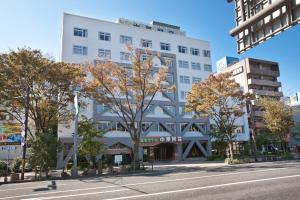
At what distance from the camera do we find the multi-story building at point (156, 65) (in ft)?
139

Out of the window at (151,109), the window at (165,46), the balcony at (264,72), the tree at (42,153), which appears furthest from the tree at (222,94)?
the balcony at (264,72)

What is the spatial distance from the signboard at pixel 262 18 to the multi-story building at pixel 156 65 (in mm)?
33929

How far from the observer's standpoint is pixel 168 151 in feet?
162

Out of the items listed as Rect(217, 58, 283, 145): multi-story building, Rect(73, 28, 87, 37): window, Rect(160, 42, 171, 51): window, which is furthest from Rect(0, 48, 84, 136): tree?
Rect(217, 58, 283, 145): multi-story building

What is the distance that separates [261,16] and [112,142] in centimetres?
3727

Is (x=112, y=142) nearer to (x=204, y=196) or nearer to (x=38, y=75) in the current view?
(x=38, y=75)

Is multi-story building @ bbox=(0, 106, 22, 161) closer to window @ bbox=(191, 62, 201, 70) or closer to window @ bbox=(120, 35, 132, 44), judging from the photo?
window @ bbox=(120, 35, 132, 44)

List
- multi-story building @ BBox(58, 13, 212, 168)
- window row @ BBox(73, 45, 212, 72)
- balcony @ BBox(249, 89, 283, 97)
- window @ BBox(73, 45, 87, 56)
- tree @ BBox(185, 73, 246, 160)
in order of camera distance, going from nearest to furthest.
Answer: tree @ BBox(185, 73, 246, 160)
multi-story building @ BBox(58, 13, 212, 168)
window @ BBox(73, 45, 87, 56)
window row @ BBox(73, 45, 212, 72)
balcony @ BBox(249, 89, 283, 97)

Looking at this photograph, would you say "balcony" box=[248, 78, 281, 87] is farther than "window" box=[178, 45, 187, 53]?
Yes

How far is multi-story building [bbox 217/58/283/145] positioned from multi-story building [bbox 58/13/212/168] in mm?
15139

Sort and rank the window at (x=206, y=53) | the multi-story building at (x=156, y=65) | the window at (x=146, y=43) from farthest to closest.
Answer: the window at (x=206, y=53) → the window at (x=146, y=43) → the multi-story building at (x=156, y=65)

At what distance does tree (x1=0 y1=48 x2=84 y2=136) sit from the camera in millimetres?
25719

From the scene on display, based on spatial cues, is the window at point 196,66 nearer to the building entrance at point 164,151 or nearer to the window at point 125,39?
the window at point 125,39

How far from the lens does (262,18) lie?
22.9 ft
